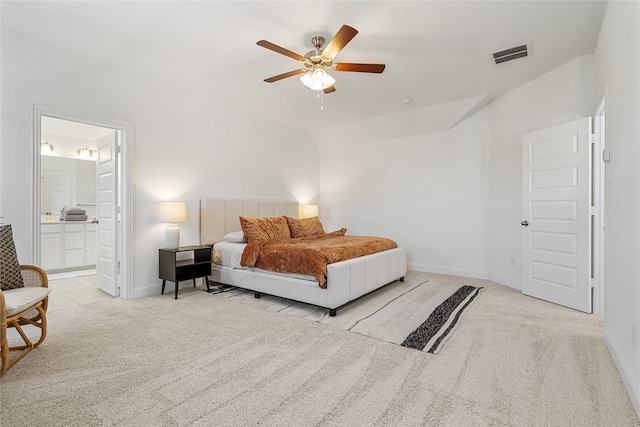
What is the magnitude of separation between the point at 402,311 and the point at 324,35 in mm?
2800

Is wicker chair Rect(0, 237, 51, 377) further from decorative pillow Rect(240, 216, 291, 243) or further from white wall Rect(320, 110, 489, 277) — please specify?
white wall Rect(320, 110, 489, 277)

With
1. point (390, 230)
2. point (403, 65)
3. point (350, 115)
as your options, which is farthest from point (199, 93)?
point (390, 230)

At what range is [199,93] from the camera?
4.29m

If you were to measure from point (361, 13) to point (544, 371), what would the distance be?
2.96m

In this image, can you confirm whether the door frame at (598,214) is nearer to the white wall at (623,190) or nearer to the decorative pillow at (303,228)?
the white wall at (623,190)

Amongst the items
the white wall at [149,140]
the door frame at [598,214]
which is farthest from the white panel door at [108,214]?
the door frame at [598,214]

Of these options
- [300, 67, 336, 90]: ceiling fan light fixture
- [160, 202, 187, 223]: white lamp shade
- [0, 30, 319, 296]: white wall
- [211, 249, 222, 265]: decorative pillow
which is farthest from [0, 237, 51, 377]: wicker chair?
[300, 67, 336, 90]: ceiling fan light fixture

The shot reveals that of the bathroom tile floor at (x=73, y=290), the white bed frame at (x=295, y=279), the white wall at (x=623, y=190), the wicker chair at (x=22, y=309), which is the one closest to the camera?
the white wall at (x=623, y=190)

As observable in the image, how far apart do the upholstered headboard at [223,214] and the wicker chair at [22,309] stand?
1.98 m

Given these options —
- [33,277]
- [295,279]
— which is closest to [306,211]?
[295,279]

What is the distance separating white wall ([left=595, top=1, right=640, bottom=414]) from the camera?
1732mm

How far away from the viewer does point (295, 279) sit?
3297mm

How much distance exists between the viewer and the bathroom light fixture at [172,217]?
376 cm

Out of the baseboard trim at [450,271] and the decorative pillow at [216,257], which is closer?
the decorative pillow at [216,257]
